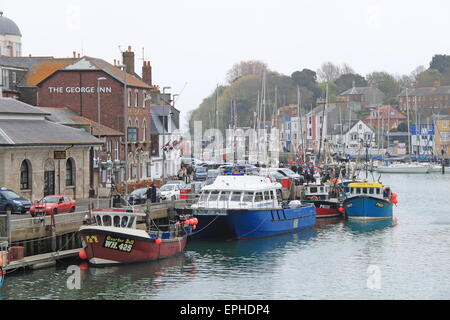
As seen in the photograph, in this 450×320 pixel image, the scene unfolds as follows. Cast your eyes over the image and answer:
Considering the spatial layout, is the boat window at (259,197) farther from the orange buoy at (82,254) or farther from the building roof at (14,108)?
the building roof at (14,108)

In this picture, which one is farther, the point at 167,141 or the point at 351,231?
the point at 167,141

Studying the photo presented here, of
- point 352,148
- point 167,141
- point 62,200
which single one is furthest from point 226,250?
point 352,148

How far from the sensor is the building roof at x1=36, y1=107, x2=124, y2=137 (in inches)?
2739

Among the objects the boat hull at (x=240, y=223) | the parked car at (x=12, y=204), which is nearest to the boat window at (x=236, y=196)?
the boat hull at (x=240, y=223)

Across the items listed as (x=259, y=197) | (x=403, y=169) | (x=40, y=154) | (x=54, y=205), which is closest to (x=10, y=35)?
(x=403, y=169)

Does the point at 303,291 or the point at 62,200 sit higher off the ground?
the point at 62,200

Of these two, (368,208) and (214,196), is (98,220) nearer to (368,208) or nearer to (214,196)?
(214,196)

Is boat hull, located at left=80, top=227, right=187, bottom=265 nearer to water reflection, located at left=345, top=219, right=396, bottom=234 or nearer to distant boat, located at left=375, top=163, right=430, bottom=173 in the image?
water reflection, located at left=345, top=219, right=396, bottom=234

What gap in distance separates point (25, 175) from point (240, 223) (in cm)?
1363

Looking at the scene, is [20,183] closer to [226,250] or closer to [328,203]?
[226,250]

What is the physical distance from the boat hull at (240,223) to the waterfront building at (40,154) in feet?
36.2
